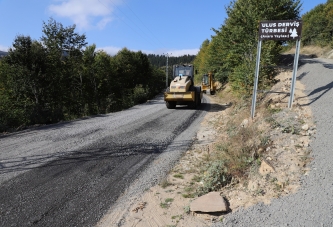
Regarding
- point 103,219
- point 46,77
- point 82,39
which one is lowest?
point 103,219

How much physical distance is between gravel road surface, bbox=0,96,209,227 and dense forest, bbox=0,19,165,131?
294 cm

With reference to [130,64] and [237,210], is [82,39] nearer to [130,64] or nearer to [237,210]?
[130,64]

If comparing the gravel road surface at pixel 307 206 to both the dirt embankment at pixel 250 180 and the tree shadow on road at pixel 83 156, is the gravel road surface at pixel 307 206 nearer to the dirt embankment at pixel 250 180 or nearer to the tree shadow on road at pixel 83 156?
the dirt embankment at pixel 250 180

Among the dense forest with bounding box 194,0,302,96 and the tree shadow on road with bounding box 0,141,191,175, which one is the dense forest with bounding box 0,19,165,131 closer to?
the tree shadow on road with bounding box 0,141,191,175

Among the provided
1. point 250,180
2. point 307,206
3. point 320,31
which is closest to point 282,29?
point 250,180

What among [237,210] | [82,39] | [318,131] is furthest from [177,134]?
[82,39]

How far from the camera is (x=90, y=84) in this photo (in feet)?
88.9

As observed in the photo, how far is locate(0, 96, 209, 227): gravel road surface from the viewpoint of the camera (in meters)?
3.82

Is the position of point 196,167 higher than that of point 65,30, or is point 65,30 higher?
point 65,30

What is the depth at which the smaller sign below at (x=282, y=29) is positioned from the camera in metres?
6.45


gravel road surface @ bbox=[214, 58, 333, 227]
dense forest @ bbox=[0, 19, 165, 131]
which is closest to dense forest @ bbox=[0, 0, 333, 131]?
dense forest @ bbox=[0, 19, 165, 131]

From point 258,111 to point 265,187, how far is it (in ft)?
15.3

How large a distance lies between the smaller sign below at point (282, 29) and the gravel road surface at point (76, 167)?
13.3ft

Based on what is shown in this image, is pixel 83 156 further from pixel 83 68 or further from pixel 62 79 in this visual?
pixel 83 68
